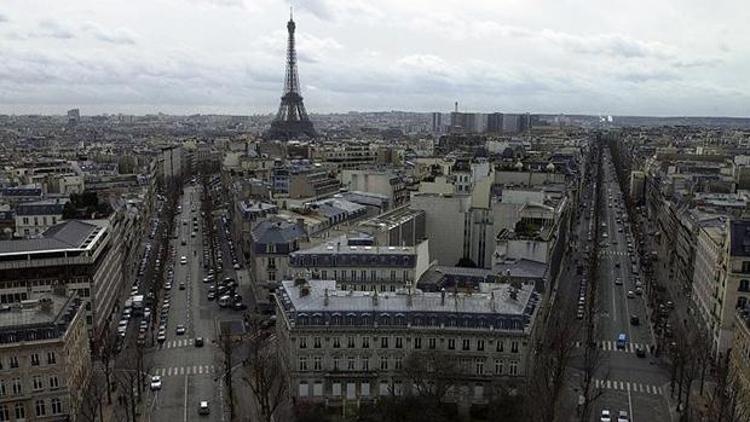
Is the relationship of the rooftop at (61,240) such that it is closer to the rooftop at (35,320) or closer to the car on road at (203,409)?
the rooftop at (35,320)

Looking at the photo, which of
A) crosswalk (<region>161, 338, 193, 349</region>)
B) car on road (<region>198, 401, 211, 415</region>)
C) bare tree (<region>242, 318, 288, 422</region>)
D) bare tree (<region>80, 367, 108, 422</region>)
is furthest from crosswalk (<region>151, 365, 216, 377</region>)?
car on road (<region>198, 401, 211, 415</region>)

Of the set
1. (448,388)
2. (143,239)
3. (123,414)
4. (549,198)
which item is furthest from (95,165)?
(448,388)

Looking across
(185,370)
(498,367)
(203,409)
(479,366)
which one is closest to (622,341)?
(498,367)

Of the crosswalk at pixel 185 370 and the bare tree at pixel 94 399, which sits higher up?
the bare tree at pixel 94 399

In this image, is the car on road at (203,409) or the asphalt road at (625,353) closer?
the car on road at (203,409)

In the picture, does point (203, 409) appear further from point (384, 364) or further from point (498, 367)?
point (498, 367)

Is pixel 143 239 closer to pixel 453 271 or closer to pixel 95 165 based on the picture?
pixel 95 165

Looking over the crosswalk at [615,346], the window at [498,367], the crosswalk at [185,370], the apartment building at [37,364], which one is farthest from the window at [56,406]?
the crosswalk at [615,346]

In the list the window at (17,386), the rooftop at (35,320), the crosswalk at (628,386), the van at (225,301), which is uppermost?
the rooftop at (35,320)
